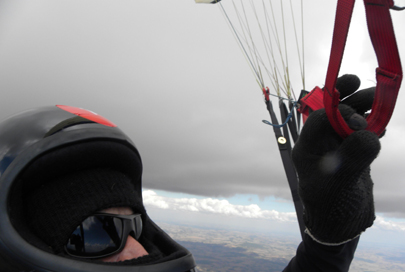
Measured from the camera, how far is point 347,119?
128 centimetres

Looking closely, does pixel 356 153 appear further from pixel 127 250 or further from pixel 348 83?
pixel 127 250

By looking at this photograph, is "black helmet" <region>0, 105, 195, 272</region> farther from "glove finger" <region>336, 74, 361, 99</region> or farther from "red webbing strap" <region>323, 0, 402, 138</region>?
"glove finger" <region>336, 74, 361, 99</region>

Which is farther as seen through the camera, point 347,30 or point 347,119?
point 347,119

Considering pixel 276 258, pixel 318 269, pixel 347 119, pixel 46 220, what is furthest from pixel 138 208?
pixel 276 258

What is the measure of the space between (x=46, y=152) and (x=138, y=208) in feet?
1.97

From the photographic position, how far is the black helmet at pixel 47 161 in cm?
94

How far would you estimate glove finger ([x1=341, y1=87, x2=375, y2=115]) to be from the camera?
143cm

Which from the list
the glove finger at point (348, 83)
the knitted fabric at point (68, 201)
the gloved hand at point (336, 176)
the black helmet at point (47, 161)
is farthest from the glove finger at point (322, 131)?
the knitted fabric at point (68, 201)

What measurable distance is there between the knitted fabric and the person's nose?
0.21 metres

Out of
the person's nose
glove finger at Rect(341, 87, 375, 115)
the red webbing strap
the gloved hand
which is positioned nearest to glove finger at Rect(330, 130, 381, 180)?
the gloved hand

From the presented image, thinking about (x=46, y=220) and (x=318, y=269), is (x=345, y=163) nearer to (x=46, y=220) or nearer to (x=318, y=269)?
(x=318, y=269)

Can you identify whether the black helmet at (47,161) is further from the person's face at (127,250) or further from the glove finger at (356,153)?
the glove finger at (356,153)

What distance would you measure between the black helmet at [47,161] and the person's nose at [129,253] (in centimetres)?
22

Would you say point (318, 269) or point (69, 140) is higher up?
point (69, 140)
